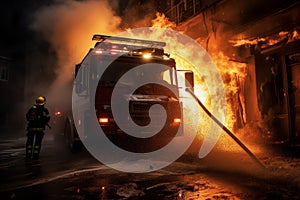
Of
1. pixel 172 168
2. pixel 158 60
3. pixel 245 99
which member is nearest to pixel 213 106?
pixel 245 99

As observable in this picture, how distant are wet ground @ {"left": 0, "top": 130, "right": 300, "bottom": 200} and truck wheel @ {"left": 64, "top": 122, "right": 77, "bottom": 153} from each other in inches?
28.6

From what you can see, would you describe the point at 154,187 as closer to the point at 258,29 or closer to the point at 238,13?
the point at 258,29

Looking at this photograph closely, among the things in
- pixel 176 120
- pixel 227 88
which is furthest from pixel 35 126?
pixel 227 88

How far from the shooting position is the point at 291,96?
24.2 feet

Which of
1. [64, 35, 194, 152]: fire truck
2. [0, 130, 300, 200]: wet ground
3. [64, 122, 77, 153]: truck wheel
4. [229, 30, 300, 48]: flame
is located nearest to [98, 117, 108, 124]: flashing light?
[64, 35, 194, 152]: fire truck

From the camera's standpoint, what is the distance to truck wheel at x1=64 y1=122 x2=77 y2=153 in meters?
6.70

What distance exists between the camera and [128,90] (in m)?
6.14

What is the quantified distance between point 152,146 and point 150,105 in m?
1.13

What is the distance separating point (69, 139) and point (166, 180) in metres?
4.27

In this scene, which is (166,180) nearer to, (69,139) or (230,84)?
(69,139)

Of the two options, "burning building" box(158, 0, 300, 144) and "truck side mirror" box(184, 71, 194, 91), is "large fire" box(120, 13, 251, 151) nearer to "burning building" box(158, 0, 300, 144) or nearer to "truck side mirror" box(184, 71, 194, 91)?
"burning building" box(158, 0, 300, 144)

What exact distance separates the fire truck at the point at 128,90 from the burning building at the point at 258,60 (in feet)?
10.3

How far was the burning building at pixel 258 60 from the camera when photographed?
7266 millimetres

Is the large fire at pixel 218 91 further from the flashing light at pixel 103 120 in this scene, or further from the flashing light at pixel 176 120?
the flashing light at pixel 103 120
